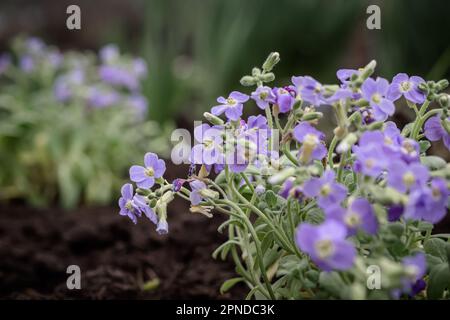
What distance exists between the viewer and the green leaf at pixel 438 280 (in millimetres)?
938

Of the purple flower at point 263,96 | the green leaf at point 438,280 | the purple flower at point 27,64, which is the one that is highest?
the purple flower at point 27,64

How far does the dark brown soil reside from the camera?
1569 millimetres

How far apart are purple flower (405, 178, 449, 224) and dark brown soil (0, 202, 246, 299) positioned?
2.56 feet

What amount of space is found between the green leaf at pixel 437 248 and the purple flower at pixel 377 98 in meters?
0.25

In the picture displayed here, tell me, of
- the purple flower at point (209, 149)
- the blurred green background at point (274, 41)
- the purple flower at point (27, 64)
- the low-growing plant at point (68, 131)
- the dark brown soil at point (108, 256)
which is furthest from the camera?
the blurred green background at point (274, 41)

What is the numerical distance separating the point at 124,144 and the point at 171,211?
0.50 m

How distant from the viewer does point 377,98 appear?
0.95 metres

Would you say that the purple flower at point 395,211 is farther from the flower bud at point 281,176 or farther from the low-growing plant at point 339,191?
the flower bud at point 281,176

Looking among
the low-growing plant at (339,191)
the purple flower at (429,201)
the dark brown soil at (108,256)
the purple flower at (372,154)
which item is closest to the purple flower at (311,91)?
the low-growing plant at (339,191)

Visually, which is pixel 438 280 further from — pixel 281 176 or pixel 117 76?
pixel 117 76

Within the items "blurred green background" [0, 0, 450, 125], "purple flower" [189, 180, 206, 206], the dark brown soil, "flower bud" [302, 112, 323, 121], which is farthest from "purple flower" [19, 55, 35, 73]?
"flower bud" [302, 112, 323, 121]
